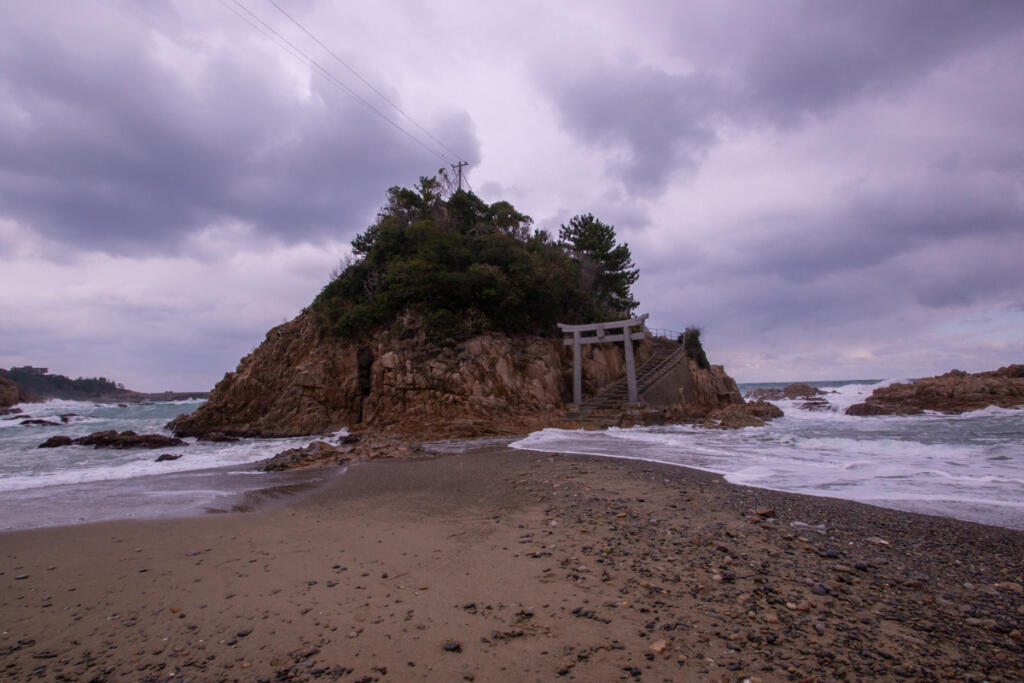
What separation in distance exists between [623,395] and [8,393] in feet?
Answer: 173

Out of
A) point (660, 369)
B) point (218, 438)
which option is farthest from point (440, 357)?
Answer: point (660, 369)

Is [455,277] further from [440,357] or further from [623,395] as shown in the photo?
[623,395]

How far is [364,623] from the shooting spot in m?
2.84

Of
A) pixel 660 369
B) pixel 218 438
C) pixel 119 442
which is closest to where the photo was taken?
pixel 119 442

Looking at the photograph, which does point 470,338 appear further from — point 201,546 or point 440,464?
point 201,546

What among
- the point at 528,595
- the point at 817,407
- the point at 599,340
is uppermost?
the point at 599,340

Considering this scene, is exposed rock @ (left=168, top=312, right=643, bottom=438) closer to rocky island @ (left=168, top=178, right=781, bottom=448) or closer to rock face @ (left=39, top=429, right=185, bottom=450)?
rocky island @ (left=168, top=178, right=781, bottom=448)

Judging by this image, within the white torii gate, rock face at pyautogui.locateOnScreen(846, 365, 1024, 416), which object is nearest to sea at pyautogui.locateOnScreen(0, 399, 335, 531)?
the white torii gate

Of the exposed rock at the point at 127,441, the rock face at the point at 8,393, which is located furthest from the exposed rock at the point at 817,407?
the rock face at the point at 8,393

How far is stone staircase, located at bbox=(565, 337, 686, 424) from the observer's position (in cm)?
A: 1794

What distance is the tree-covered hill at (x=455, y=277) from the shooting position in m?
19.5

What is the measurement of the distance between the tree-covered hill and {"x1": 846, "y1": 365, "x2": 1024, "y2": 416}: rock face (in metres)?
14.4

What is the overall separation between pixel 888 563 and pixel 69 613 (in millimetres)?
5650

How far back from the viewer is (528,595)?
3158 millimetres
